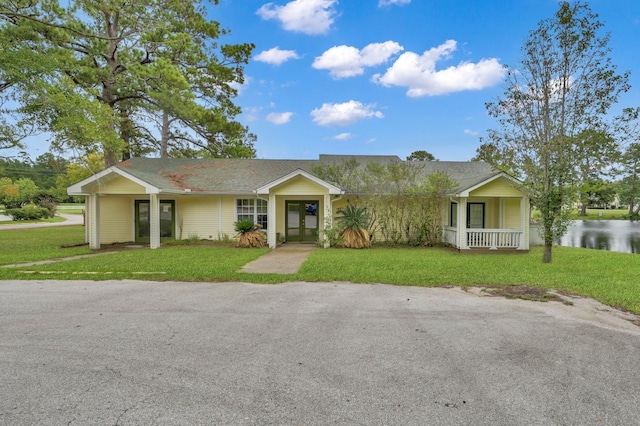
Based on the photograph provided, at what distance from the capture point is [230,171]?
17.0m

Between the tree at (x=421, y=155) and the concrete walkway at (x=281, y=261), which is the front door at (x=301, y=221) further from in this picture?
the tree at (x=421, y=155)

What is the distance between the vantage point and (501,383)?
308 cm

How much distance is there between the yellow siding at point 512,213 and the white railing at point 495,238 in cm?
173

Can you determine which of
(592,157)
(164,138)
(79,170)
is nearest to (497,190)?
(592,157)

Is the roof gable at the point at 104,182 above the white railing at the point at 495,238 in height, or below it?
above

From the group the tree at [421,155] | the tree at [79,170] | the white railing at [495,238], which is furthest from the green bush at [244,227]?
the tree at [421,155]

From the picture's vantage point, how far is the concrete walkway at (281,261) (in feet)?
28.9

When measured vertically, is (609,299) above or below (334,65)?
below

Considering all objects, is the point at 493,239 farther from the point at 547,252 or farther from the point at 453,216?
the point at 547,252

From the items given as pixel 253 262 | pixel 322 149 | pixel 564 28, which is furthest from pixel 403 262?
pixel 322 149

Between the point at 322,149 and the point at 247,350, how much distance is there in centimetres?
2387

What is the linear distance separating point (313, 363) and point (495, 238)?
496 inches

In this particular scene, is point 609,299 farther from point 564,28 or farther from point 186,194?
point 186,194

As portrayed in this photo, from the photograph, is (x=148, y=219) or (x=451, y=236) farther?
(x=148, y=219)
